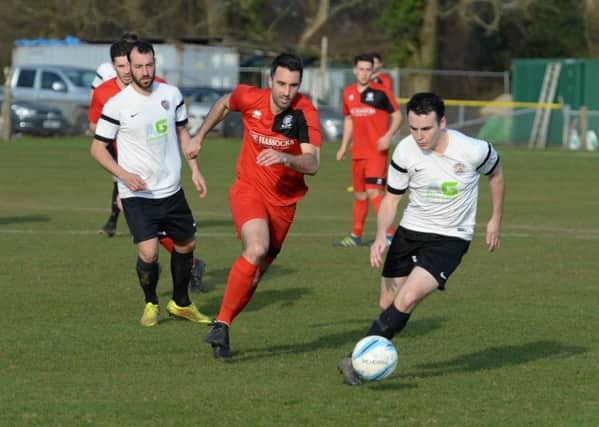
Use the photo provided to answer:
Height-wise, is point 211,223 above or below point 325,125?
above

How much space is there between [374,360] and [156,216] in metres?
2.75

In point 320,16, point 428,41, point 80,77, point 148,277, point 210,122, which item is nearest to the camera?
point 210,122

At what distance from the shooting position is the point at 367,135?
15.2 m

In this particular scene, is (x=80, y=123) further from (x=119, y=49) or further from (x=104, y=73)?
(x=119, y=49)

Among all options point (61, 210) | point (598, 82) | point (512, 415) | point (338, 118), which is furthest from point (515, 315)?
point (598, 82)

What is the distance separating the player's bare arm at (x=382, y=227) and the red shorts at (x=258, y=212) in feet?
3.20

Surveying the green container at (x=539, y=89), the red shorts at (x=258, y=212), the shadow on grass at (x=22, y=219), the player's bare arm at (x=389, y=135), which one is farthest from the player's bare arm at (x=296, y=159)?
the green container at (x=539, y=89)

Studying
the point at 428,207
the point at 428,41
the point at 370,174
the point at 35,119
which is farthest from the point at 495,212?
the point at 428,41

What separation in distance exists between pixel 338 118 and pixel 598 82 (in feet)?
27.8

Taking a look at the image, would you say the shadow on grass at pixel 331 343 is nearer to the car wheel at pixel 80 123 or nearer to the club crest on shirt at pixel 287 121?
the club crest on shirt at pixel 287 121

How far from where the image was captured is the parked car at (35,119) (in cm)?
3606

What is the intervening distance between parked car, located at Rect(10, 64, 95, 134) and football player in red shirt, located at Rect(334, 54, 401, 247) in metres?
22.1

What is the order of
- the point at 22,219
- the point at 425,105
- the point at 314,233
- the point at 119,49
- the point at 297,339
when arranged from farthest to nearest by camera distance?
the point at 22,219 → the point at 314,233 → the point at 119,49 → the point at 297,339 → the point at 425,105

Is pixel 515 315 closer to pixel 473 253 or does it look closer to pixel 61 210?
pixel 473 253
